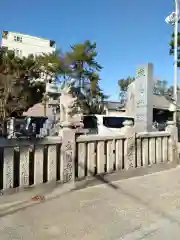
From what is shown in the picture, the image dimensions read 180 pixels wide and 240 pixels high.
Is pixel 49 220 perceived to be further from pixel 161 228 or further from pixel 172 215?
pixel 172 215

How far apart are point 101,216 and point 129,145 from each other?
2794mm

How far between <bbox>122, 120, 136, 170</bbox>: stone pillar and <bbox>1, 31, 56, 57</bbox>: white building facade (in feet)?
179

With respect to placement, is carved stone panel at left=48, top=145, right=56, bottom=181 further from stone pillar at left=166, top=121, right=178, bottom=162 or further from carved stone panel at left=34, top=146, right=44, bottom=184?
stone pillar at left=166, top=121, right=178, bottom=162

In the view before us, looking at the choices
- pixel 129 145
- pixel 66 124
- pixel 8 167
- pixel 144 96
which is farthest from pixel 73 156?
pixel 144 96

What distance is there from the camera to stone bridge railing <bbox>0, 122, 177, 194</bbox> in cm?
506

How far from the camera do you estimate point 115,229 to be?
13.5 feet

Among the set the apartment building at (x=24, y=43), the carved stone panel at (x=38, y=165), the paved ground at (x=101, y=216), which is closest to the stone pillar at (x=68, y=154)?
the paved ground at (x=101, y=216)

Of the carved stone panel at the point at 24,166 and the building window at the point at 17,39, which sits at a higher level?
the building window at the point at 17,39

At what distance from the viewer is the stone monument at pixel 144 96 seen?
385 inches

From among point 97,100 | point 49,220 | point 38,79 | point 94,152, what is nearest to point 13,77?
point 38,79

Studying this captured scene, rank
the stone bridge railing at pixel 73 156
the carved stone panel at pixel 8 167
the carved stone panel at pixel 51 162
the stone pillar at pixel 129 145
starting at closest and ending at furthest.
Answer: the carved stone panel at pixel 8 167 < the stone bridge railing at pixel 73 156 < the carved stone panel at pixel 51 162 < the stone pillar at pixel 129 145

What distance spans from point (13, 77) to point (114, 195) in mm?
19691

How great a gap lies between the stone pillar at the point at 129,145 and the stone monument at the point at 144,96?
259cm

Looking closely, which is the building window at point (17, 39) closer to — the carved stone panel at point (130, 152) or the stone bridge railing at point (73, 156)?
the stone bridge railing at point (73, 156)
